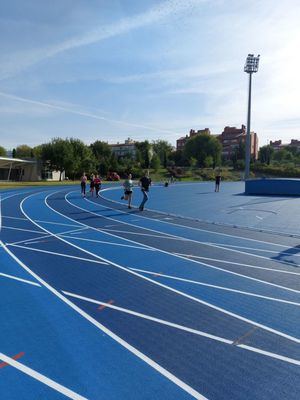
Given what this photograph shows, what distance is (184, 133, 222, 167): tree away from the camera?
92438 mm

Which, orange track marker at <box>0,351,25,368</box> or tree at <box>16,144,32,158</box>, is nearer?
orange track marker at <box>0,351,25,368</box>

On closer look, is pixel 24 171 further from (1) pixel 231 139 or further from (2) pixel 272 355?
(1) pixel 231 139

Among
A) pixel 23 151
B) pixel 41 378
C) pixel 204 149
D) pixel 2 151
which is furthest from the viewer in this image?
pixel 23 151

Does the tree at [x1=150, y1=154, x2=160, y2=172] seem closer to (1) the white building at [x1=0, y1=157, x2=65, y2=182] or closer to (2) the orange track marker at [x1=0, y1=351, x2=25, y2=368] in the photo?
(1) the white building at [x1=0, y1=157, x2=65, y2=182]

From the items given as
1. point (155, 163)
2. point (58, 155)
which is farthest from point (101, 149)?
point (58, 155)

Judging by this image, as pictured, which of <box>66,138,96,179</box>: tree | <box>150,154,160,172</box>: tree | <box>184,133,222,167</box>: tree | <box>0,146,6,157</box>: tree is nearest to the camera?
<box>66,138,96,179</box>: tree

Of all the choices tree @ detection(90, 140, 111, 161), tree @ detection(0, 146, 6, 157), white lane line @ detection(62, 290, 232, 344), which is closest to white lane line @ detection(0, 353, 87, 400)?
white lane line @ detection(62, 290, 232, 344)

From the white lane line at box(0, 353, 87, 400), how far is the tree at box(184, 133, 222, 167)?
295ft

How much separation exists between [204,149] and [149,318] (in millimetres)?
90643

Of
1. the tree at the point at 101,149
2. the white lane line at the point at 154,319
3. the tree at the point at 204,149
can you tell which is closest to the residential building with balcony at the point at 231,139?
the tree at the point at 204,149

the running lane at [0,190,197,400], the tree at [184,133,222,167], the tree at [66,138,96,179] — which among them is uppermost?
the tree at [184,133,222,167]

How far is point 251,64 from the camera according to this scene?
1700 inches

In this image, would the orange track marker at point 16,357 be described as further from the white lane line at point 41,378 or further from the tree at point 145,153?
the tree at point 145,153

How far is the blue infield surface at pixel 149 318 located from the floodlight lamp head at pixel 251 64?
37958 mm
